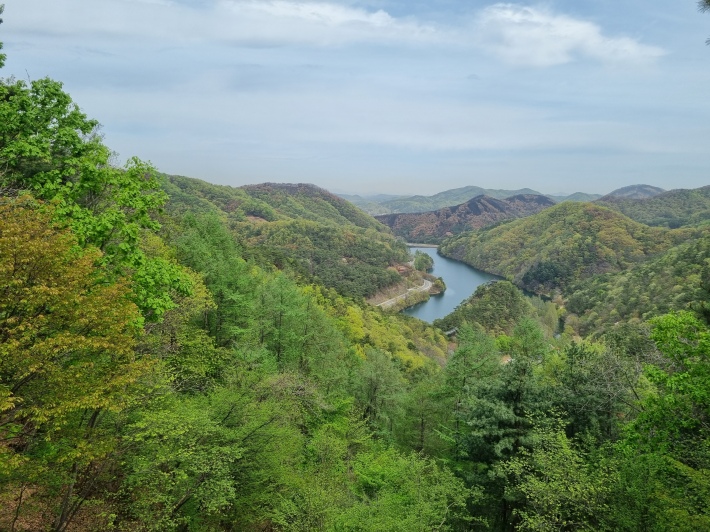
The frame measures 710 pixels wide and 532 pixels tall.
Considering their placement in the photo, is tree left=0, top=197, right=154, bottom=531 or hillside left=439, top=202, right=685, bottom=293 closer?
tree left=0, top=197, right=154, bottom=531

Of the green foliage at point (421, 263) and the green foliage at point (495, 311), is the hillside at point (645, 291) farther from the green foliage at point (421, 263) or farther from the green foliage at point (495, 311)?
the green foliage at point (421, 263)

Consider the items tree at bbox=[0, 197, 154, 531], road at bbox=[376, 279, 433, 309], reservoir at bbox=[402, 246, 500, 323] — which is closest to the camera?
tree at bbox=[0, 197, 154, 531]

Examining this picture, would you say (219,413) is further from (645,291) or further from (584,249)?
(584,249)

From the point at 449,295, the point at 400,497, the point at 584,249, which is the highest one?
the point at 584,249

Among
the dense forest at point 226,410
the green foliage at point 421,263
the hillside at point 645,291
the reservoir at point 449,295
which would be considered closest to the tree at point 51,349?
the dense forest at point 226,410

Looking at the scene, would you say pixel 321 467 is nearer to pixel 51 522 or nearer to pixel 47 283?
pixel 51 522

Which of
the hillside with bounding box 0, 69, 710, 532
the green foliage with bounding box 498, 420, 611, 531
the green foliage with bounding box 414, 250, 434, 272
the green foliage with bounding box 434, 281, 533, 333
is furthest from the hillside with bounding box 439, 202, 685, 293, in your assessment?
the green foliage with bounding box 498, 420, 611, 531

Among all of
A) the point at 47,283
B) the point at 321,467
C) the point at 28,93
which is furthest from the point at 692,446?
the point at 28,93

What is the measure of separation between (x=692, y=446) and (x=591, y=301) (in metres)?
115

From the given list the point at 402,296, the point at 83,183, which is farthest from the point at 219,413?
the point at 402,296

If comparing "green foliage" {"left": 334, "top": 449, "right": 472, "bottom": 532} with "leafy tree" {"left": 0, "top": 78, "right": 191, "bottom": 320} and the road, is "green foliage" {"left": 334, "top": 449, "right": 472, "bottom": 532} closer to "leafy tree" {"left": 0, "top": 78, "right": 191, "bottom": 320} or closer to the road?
"leafy tree" {"left": 0, "top": 78, "right": 191, "bottom": 320}

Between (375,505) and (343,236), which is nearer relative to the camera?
(375,505)

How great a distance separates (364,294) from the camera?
133375 mm

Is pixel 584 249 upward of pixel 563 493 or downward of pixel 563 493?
upward
